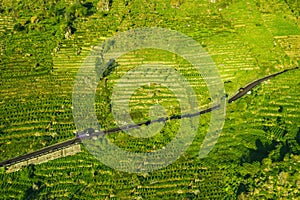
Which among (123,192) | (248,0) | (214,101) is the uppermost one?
(248,0)

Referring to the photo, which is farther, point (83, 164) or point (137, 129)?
point (137, 129)

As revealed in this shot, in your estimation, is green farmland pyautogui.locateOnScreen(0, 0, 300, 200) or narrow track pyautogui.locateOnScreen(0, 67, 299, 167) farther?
narrow track pyautogui.locateOnScreen(0, 67, 299, 167)

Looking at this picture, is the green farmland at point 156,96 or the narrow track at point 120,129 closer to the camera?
the green farmland at point 156,96

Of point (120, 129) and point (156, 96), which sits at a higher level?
point (156, 96)

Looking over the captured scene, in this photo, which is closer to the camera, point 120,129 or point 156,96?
point 120,129

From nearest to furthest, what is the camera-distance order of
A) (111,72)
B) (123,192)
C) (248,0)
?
(123,192) → (111,72) → (248,0)

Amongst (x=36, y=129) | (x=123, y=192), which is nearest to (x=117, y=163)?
(x=123, y=192)

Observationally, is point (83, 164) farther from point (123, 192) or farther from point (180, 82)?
point (180, 82)

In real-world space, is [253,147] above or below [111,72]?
below
